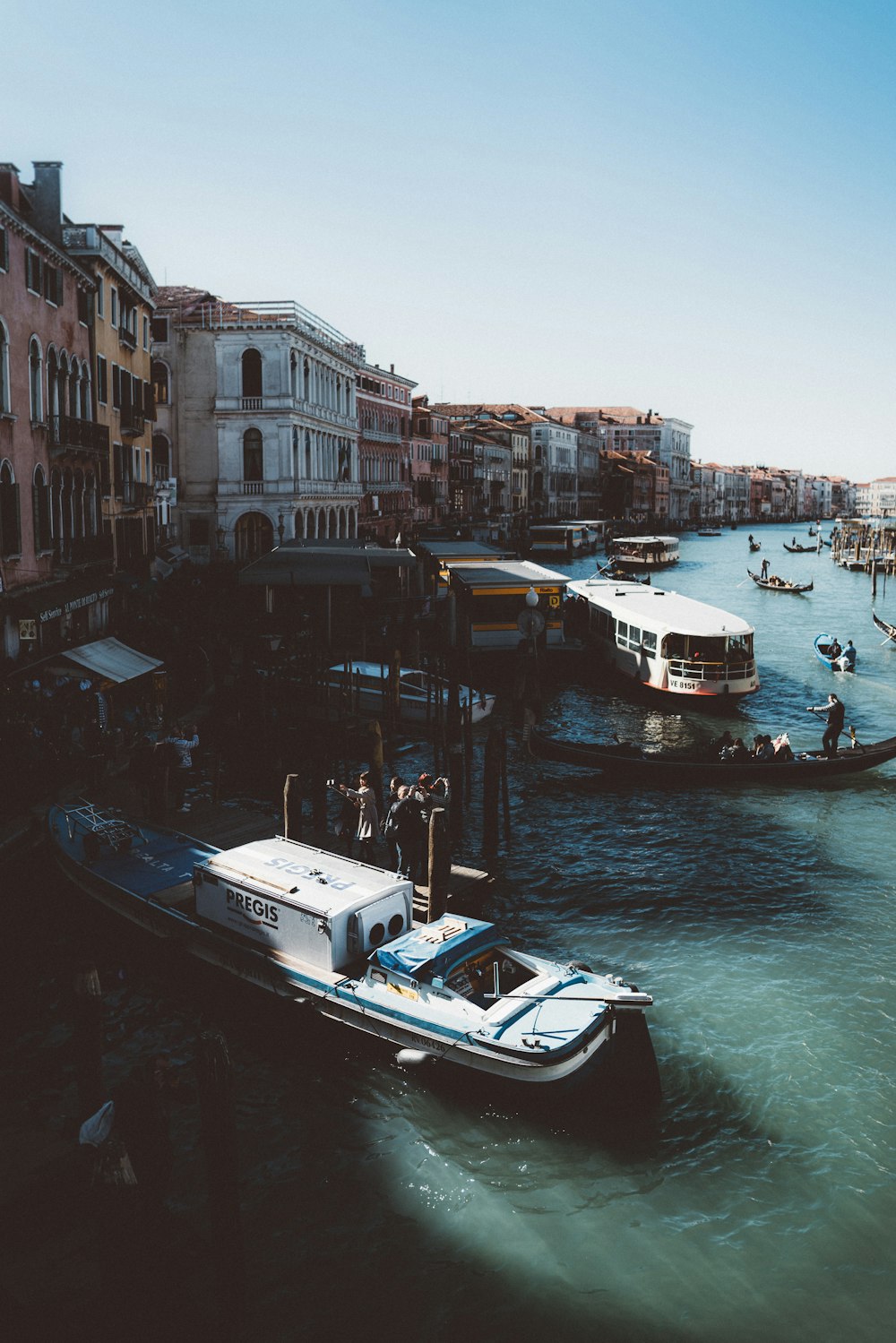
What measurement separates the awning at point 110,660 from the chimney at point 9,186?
8.94 m

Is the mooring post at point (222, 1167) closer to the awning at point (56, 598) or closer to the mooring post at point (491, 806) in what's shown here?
the mooring post at point (491, 806)

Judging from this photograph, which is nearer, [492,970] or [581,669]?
[492,970]

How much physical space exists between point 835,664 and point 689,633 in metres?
9.95

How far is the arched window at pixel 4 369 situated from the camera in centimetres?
2097

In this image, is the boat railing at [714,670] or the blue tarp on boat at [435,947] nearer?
the blue tarp on boat at [435,947]

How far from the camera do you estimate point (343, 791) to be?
53.5 feet

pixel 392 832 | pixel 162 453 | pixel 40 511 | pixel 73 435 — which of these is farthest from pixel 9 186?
pixel 162 453

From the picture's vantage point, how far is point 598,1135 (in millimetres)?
Answer: 10430

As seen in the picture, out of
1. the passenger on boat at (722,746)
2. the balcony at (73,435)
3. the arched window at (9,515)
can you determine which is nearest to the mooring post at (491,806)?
the passenger on boat at (722,746)

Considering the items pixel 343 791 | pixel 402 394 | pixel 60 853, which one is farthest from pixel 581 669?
pixel 402 394

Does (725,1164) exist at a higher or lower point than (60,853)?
lower

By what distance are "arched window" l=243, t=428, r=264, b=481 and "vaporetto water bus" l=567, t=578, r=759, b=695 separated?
1835cm

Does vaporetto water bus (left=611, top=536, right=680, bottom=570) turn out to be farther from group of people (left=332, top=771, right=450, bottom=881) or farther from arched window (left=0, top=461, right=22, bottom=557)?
group of people (left=332, top=771, right=450, bottom=881)

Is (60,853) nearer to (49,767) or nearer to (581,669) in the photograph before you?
(49,767)
